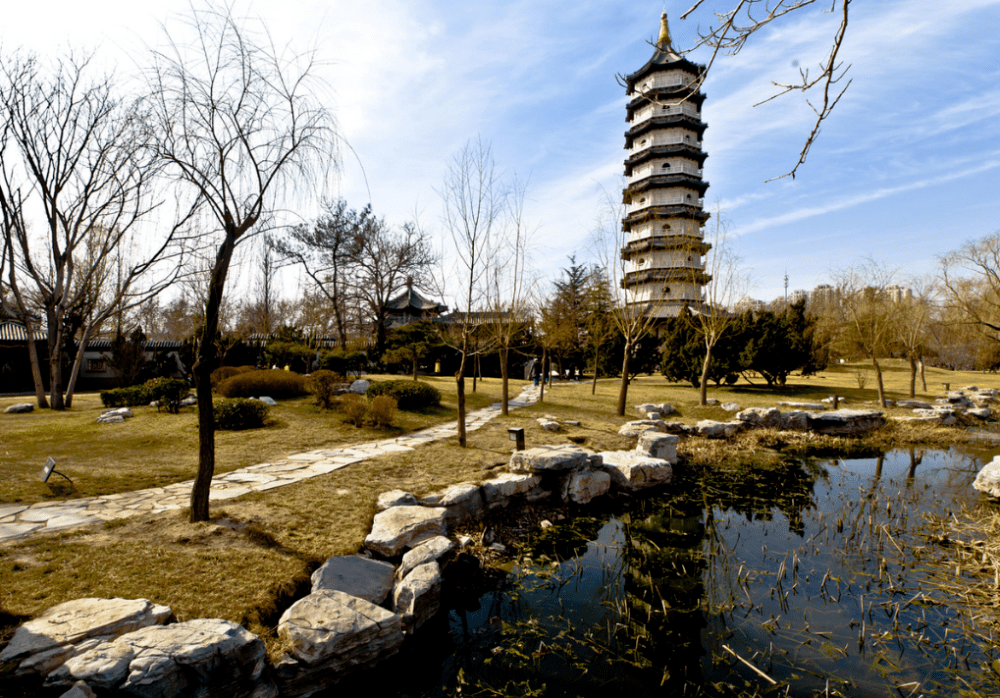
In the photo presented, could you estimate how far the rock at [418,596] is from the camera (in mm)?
3893

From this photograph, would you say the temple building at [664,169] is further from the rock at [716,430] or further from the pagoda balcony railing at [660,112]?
the rock at [716,430]

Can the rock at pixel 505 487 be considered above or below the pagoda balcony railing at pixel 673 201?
below

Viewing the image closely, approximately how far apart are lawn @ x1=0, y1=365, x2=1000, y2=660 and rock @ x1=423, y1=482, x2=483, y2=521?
1.26 ft

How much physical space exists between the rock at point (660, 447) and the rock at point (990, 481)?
4.69 meters

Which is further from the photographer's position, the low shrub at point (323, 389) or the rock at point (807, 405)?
the rock at point (807, 405)

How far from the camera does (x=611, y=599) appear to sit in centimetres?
451

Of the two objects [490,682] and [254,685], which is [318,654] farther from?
[490,682]

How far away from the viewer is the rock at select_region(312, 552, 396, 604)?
156 inches

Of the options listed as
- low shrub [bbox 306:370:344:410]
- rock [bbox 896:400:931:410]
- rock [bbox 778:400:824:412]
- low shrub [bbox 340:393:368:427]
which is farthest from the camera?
rock [bbox 896:400:931:410]

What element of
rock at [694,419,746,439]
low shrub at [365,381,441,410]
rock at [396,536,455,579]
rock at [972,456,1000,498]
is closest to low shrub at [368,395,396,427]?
low shrub at [365,381,441,410]

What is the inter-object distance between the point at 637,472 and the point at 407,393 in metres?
7.18

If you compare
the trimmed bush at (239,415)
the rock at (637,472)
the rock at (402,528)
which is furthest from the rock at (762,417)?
the trimmed bush at (239,415)

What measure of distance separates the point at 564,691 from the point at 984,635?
12.0 ft

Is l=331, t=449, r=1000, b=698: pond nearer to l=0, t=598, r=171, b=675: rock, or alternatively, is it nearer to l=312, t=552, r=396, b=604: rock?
l=312, t=552, r=396, b=604: rock
